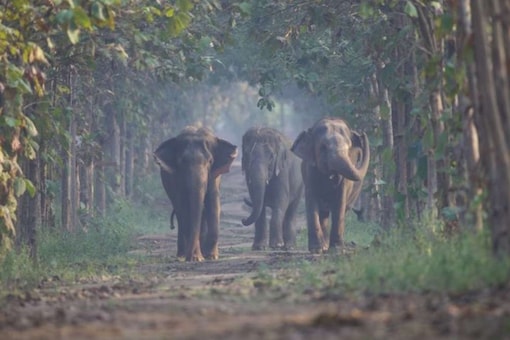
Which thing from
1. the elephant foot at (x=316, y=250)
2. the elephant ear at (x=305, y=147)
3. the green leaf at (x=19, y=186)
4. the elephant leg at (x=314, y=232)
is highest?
the elephant ear at (x=305, y=147)

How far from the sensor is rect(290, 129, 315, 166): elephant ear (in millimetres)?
21781

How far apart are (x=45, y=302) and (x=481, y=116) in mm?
4399

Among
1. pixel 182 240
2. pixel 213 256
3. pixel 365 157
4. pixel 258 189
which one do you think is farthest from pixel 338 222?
pixel 258 189

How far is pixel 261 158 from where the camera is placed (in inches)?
974

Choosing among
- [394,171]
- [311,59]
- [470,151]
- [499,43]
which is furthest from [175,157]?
[499,43]

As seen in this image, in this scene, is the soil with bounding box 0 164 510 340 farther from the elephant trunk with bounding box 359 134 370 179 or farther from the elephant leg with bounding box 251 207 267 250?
the elephant leg with bounding box 251 207 267 250

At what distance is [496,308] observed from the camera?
8984mm

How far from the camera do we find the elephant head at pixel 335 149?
20844 millimetres

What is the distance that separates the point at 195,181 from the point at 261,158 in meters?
4.06

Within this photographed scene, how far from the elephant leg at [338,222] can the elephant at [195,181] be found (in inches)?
73.6

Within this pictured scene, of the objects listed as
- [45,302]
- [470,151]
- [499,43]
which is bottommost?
[45,302]

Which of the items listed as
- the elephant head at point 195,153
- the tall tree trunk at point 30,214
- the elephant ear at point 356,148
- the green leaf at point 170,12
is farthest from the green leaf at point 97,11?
the elephant ear at point 356,148

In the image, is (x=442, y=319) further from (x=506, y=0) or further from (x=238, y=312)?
(x=506, y=0)

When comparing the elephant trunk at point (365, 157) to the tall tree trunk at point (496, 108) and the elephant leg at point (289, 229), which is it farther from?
the tall tree trunk at point (496, 108)
